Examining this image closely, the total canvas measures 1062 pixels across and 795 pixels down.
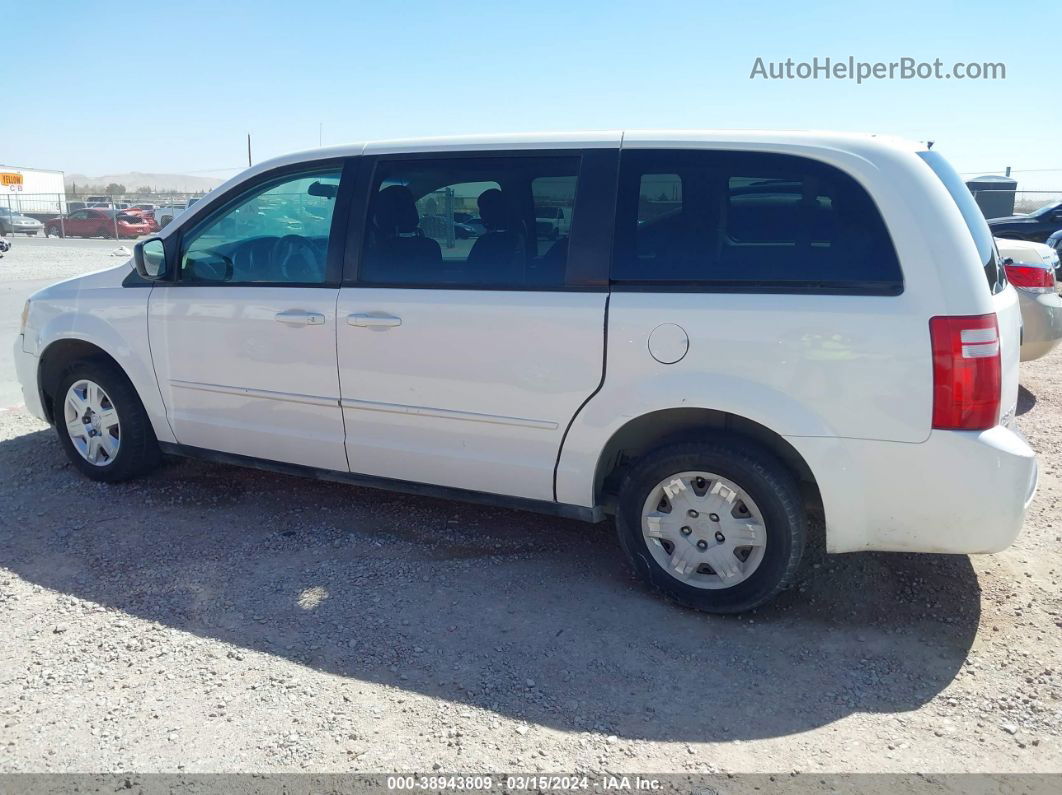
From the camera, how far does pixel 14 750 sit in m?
2.85

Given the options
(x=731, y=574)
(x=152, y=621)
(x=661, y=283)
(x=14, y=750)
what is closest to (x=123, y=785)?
(x=14, y=750)

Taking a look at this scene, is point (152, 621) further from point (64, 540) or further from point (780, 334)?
point (780, 334)

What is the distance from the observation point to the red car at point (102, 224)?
35.7 metres

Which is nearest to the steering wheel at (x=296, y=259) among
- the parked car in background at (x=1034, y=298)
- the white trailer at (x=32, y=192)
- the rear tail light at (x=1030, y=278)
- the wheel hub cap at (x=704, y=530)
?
the wheel hub cap at (x=704, y=530)

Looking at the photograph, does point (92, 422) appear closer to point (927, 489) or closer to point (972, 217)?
point (927, 489)

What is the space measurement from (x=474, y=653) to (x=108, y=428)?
2.92m

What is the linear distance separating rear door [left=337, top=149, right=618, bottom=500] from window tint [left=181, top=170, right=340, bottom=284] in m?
0.27

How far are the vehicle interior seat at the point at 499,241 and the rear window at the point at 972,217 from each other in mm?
1702

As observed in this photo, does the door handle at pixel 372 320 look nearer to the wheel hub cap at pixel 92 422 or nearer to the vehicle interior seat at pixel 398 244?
the vehicle interior seat at pixel 398 244

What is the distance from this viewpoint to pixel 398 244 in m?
4.20

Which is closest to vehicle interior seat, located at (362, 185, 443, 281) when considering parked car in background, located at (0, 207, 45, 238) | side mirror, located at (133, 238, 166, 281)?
side mirror, located at (133, 238, 166, 281)

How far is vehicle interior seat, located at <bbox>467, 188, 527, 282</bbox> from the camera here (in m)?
3.93

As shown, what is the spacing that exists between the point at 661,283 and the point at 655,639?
4.76 feet

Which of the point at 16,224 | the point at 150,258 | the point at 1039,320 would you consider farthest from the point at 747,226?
the point at 16,224
